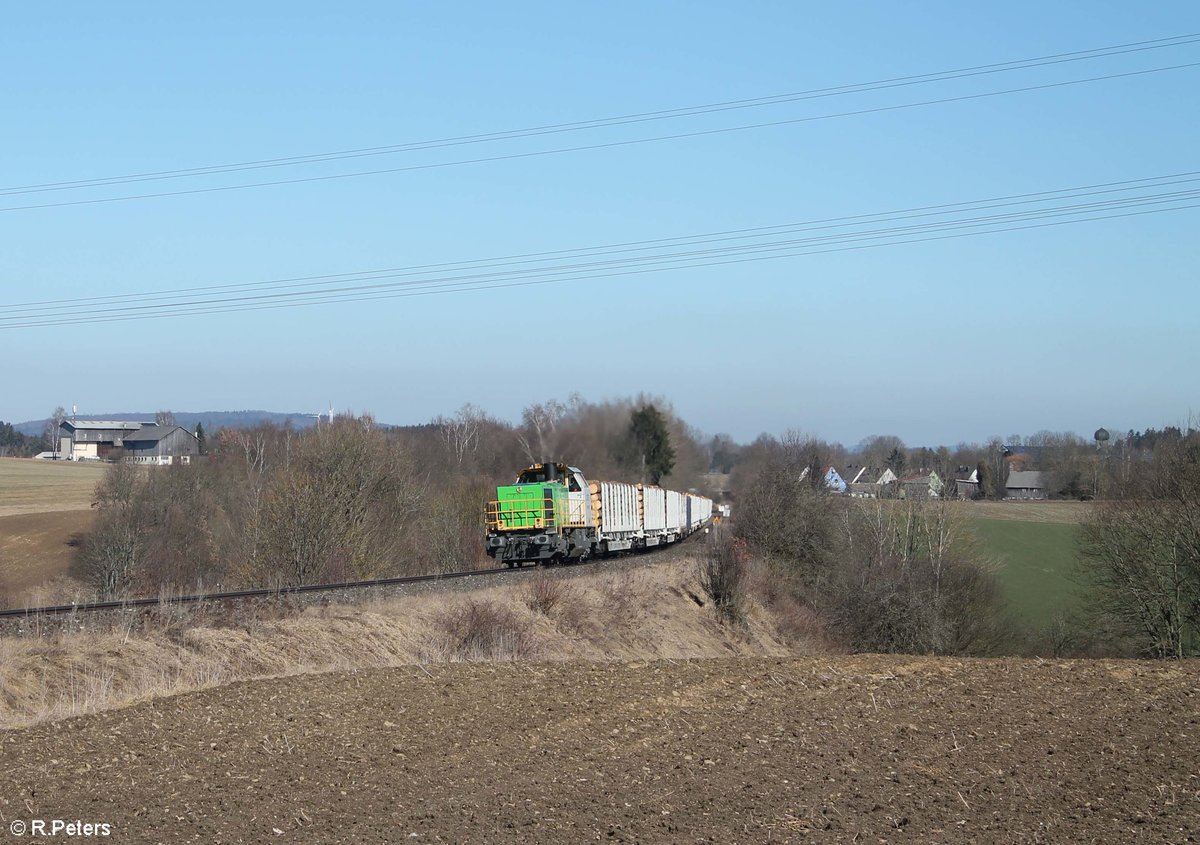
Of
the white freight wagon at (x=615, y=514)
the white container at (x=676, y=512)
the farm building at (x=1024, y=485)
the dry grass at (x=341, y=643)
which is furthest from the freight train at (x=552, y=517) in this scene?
the farm building at (x=1024, y=485)

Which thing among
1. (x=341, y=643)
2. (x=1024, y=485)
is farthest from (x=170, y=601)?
(x=1024, y=485)

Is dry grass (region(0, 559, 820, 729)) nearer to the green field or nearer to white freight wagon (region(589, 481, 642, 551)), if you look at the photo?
white freight wagon (region(589, 481, 642, 551))

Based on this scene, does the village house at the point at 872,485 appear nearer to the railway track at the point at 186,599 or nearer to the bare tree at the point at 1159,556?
the bare tree at the point at 1159,556

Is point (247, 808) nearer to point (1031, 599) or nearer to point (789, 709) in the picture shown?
point (789, 709)

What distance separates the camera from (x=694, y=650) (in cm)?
2908

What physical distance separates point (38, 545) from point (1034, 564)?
61585 millimetres

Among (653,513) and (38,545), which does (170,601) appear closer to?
(653,513)

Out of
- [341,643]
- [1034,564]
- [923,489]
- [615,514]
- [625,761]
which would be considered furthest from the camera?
[1034,564]

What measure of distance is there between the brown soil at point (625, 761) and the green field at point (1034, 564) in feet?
131

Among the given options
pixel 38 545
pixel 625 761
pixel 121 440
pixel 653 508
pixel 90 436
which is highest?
pixel 90 436

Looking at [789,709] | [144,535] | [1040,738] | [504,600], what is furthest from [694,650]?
[144,535]

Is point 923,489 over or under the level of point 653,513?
over

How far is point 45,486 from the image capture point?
304 feet

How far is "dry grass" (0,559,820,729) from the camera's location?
15.6 metres
